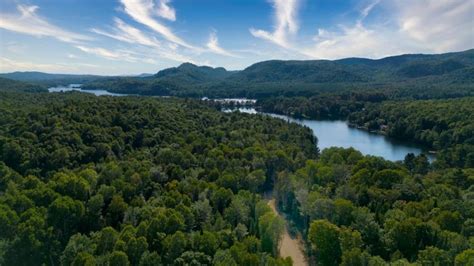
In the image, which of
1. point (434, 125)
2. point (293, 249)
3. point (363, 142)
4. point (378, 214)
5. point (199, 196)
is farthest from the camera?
point (363, 142)

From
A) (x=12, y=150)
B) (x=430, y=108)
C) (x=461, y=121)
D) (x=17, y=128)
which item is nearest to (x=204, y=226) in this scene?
(x=12, y=150)

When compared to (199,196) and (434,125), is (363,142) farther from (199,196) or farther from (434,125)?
(199,196)

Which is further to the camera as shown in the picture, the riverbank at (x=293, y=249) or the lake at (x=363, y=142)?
the lake at (x=363, y=142)

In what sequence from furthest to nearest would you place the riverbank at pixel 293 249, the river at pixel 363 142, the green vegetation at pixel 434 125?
the river at pixel 363 142 < the green vegetation at pixel 434 125 < the riverbank at pixel 293 249

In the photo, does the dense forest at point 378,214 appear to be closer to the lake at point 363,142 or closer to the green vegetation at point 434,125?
the green vegetation at point 434,125

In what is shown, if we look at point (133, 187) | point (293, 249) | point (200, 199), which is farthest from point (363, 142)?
point (133, 187)

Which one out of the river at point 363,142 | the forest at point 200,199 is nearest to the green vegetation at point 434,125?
the forest at point 200,199

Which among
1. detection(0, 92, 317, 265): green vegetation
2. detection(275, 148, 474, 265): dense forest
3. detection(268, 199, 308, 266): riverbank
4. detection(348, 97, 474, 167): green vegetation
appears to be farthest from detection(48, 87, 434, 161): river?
detection(268, 199, 308, 266): riverbank

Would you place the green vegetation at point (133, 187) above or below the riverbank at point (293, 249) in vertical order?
above

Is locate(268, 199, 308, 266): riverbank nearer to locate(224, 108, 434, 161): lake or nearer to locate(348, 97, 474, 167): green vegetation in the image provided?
locate(348, 97, 474, 167): green vegetation
